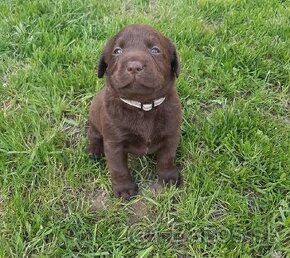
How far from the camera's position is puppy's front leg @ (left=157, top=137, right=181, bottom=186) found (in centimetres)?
293

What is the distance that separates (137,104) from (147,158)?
0.74m

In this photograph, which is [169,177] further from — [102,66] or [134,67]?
[134,67]

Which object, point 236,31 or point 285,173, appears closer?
point 285,173

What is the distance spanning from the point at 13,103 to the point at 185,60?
4.71ft

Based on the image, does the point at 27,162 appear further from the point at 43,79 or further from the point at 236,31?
the point at 236,31

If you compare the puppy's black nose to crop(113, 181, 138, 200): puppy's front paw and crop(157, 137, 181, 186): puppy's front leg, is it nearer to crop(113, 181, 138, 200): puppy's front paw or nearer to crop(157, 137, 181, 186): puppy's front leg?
crop(157, 137, 181, 186): puppy's front leg

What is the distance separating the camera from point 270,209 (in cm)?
303

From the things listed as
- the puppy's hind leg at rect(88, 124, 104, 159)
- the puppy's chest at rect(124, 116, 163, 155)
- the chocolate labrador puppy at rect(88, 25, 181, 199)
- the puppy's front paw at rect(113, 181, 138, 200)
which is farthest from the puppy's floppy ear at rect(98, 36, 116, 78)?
the puppy's front paw at rect(113, 181, 138, 200)

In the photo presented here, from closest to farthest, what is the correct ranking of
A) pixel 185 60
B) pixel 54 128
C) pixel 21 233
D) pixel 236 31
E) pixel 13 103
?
pixel 21 233, pixel 54 128, pixel 13 103, pixel 185 60, pixel 236 31

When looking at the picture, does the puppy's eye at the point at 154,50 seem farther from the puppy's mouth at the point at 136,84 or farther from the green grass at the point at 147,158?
the green grass at the point at 147,158

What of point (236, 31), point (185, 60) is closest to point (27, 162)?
point (185, 60)

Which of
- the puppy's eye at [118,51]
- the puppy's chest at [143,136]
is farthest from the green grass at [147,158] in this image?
the puppy's eye at [118,51]

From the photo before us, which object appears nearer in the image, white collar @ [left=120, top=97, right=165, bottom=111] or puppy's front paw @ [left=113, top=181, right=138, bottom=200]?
white collar @ [left=120, top=97, right=165, bottom=111]

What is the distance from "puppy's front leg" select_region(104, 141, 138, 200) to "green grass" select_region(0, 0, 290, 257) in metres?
0.07
